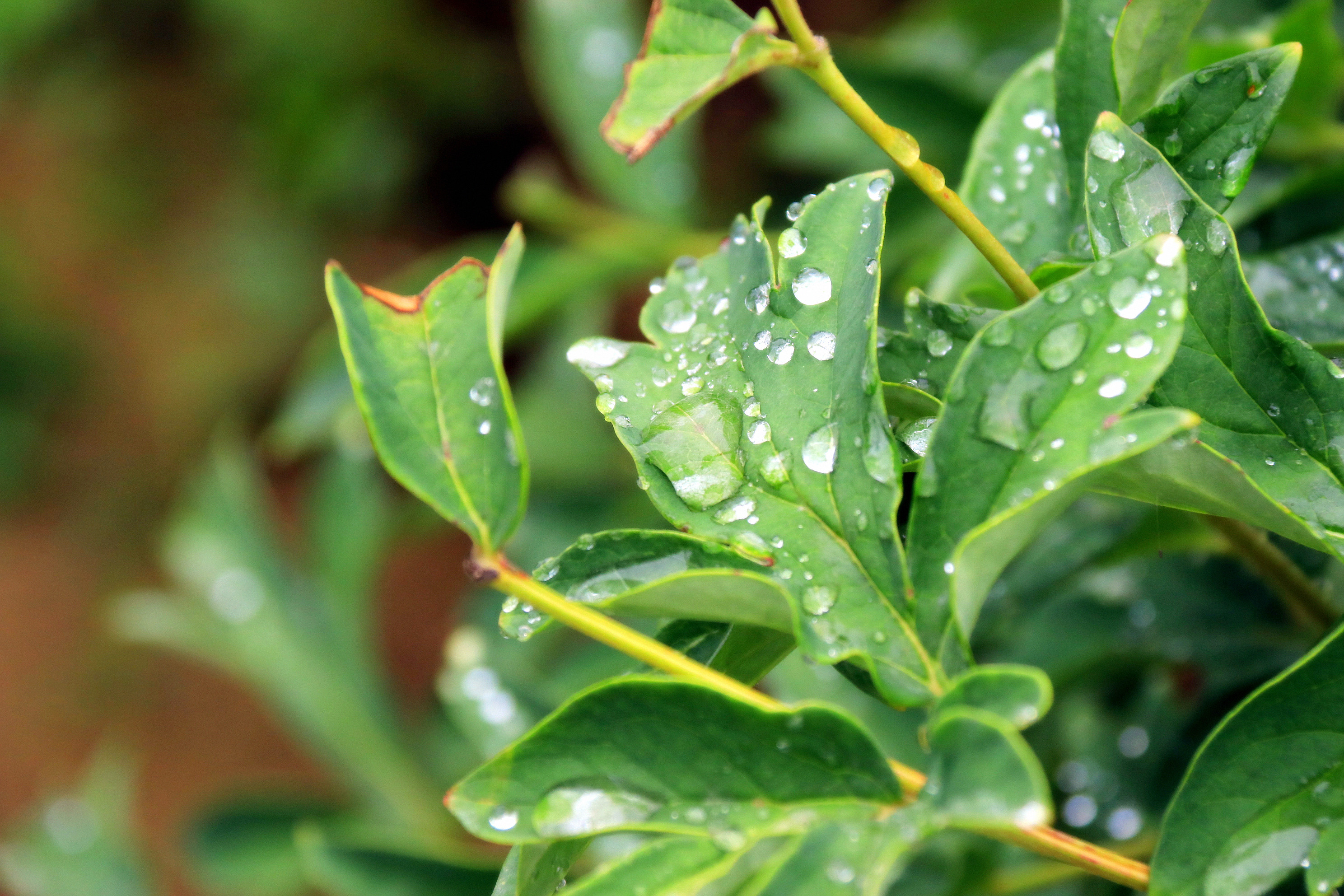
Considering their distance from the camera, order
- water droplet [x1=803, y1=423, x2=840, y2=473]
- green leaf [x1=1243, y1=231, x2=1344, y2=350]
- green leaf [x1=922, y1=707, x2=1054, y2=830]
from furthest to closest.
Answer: green leaf [x1=1243, y1=231, x2=1344, y2=350], water droplet [x1=803, y1=423, x2=840, y2=473], green leaf [x1=922, y1=707, x2=1054, y2=830]

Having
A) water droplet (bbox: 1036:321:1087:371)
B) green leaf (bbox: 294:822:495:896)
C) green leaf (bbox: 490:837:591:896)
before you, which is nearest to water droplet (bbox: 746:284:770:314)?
water droplet (bbox: 1036:321:1087:371)

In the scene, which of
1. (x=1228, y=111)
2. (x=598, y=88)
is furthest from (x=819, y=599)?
(x=598, y=88)

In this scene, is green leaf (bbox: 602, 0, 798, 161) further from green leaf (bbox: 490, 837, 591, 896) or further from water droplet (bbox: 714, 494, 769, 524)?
green leaf (bbox: 490, 837, 591, 896)

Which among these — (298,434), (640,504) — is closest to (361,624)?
(298,434)

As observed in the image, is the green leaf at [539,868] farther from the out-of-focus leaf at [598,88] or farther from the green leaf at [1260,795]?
the out-of-focus leaf at [598,88]

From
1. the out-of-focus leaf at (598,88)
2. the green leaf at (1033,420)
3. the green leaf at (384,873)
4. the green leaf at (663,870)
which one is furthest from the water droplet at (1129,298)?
the out-of-focus leaf at (598,88)
